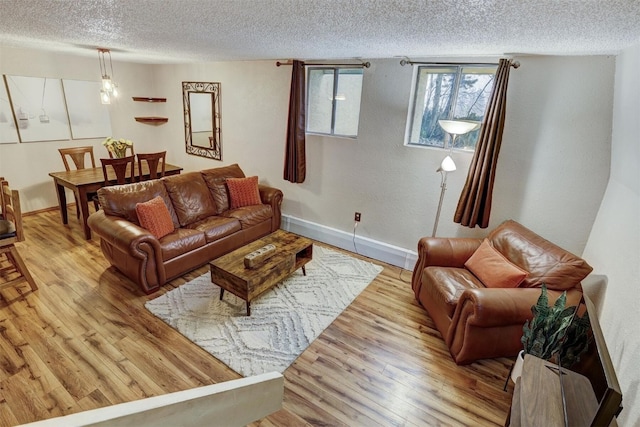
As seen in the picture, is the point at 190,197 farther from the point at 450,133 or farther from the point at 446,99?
the point at 446,99

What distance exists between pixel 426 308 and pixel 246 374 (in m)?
1.62

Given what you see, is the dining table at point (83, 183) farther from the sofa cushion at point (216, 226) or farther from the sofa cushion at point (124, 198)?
the sofa cushion at point (216, 226)

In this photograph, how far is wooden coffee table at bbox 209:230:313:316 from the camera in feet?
8.71

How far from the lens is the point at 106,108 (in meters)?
4.93

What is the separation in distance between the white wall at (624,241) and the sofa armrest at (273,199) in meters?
3.20

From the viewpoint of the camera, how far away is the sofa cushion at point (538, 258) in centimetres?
225

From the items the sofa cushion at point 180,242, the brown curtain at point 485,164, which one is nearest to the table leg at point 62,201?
the sofa cushion at point 180,242

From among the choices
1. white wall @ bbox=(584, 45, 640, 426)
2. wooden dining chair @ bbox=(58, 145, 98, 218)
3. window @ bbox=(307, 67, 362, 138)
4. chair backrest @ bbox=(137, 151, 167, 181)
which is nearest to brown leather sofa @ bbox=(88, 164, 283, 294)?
chair backrest @ bbox=(137, 151, 167, 181)

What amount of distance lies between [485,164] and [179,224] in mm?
3115

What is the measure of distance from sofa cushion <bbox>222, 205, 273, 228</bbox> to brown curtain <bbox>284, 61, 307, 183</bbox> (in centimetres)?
51

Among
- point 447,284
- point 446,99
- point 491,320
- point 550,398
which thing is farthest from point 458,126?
point 550,398

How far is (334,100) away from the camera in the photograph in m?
3.84

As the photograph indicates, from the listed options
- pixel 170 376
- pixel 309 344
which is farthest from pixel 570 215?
pixel 170 376

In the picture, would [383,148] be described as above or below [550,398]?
above
